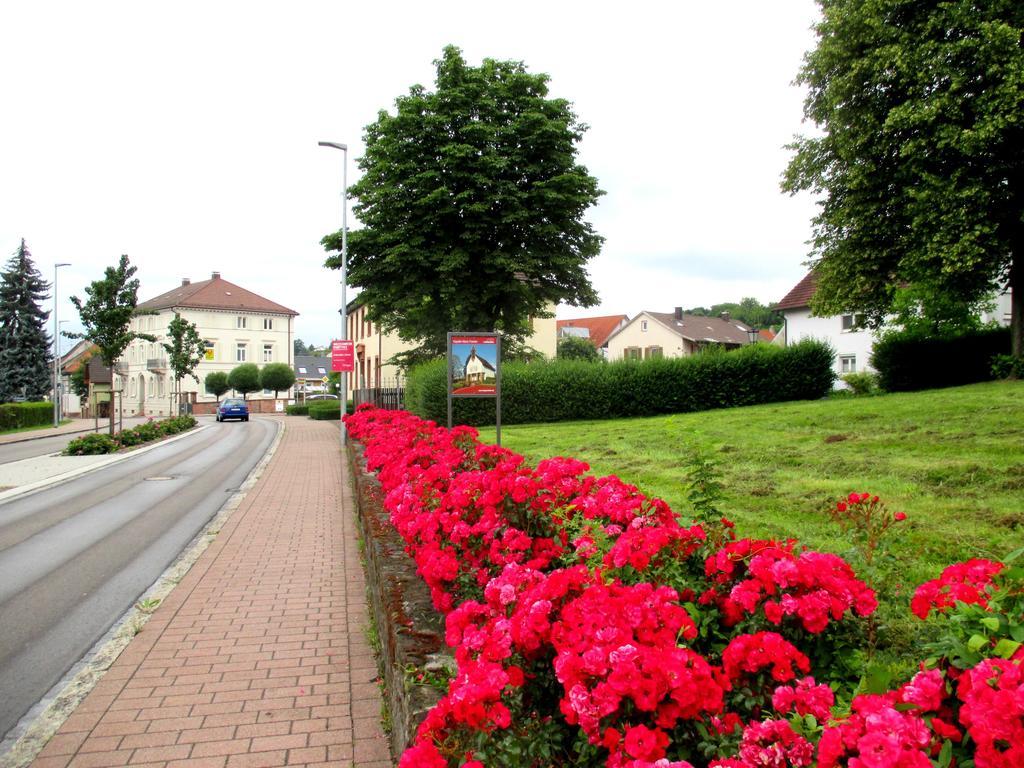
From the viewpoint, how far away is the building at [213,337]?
265 ft

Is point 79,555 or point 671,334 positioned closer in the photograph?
point 79,555

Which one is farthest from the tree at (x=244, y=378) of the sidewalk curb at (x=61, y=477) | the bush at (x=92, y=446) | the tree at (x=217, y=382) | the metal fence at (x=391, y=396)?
the bush at (x=92, y=446)

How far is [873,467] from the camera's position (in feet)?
30.1

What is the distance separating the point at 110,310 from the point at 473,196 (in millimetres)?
13815

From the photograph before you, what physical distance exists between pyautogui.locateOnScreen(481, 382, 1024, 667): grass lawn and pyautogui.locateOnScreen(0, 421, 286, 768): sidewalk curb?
12.4 ft

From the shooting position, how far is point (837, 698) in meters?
2.21

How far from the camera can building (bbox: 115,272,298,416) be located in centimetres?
8081

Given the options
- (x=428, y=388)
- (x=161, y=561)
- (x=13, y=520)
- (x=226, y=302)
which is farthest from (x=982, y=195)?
(x=226, y=302)

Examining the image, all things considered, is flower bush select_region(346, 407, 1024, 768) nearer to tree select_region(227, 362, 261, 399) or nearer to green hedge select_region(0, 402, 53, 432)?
green hedge select_region(0, 402, 53, 432)

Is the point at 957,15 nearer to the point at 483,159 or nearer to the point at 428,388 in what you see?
the point at 483,159

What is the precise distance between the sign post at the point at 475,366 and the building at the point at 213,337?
6853 centimetres

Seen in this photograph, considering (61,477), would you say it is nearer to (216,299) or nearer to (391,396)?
(391,396)

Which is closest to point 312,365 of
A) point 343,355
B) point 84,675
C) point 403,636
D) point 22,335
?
point 22,335

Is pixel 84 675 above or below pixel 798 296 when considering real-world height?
below
